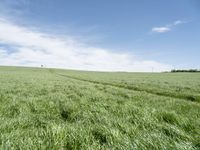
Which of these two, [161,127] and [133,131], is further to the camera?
[161,127]

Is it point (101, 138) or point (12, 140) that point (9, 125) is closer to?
point (12, 140)

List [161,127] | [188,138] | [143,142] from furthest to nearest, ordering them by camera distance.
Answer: [161,127]
[188,138]
[143,142]

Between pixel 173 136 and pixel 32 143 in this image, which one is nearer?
pixel 32 143

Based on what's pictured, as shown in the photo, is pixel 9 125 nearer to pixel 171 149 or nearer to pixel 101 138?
pixel 101 138

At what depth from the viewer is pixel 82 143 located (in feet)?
15.0

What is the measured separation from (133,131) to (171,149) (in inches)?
55.2

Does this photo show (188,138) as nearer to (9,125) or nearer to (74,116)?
(74,116)

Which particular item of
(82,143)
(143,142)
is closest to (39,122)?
(82,143)

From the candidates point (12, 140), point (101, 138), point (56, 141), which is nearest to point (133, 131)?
point (101, 138)

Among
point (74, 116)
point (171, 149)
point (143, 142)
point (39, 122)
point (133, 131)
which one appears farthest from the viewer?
point (74, 116)

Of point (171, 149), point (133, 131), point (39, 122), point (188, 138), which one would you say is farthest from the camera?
point (39, 122)

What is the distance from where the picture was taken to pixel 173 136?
5156mm

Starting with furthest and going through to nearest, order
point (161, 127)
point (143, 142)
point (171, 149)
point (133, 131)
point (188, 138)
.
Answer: point (161, 127) < point (133, 131) < point (188, 138) < point (143, 142) < point (171, 149)

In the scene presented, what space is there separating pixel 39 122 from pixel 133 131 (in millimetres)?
2865
